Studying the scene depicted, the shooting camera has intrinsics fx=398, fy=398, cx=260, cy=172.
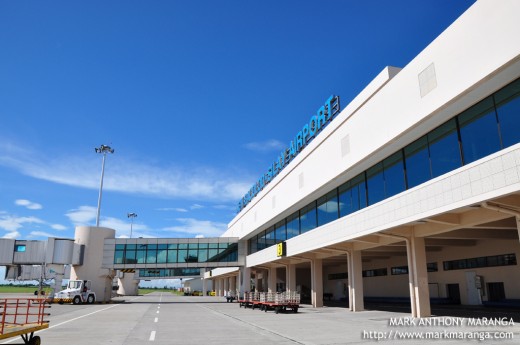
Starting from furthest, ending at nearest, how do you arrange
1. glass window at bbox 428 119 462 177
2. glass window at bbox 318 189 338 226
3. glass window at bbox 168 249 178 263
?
glass window at bbox 168 249 178 263 → glass window at bbox 318 189 338 226 → glass window at bbox 428 119 462 177

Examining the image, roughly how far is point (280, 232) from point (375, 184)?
64.0 feet

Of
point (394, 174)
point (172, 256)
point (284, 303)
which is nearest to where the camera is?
point (394, 174)

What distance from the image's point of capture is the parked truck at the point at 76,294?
1684 inches

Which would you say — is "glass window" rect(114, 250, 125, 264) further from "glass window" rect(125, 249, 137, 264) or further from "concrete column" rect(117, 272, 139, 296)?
"concrete column" rect(117, 272, 139, 296)

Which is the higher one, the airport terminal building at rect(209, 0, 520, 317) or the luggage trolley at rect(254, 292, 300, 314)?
the airport terminal building at rect(209, 0, 520, 317)

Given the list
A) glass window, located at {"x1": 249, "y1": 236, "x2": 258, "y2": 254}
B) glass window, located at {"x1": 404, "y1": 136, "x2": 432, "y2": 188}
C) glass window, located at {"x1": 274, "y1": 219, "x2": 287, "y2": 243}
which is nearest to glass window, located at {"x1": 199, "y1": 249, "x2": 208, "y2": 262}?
glass window, located at {"x1": 249, "y1": 236, "x2": 258, "y2": 254}

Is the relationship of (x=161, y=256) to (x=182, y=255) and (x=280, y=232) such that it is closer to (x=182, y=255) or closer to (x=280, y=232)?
(x=182, y=255)

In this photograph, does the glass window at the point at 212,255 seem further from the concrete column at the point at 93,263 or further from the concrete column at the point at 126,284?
the concrete column at the point at 126,284

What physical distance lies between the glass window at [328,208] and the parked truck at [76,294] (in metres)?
28.5

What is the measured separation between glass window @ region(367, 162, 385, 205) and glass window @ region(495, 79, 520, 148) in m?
8.81

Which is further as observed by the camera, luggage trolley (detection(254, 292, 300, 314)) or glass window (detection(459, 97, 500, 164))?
luggage trolley (detection(254, 292, 300, 314))

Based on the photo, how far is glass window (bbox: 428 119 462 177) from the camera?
17859 millimetres

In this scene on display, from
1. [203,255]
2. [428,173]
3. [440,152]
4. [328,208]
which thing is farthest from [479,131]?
[203,255]

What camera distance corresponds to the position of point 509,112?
1497 cm
